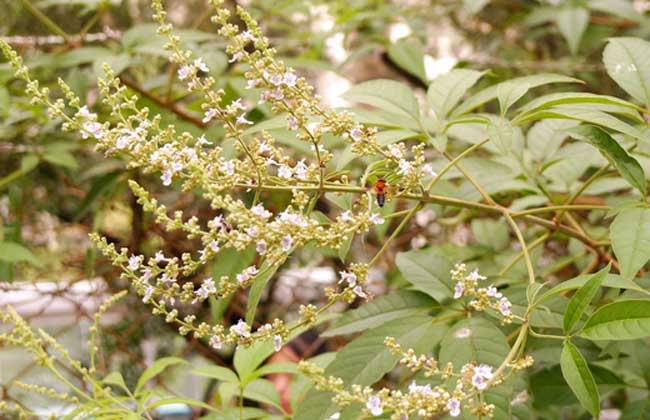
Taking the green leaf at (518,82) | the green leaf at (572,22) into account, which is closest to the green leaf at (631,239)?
the green leaf at (518,82)

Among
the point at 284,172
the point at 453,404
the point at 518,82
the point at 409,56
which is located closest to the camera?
the point at 453,404

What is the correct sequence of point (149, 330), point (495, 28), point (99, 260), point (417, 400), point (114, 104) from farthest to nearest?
point (495, 28)
point (149, 330)
point (99, 260)
point (114, 104)
point (417, 400)

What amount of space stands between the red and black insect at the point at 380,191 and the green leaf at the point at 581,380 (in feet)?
0.58

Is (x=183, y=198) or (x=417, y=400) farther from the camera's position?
(x=183, y=198)

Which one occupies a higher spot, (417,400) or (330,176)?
(330,176)

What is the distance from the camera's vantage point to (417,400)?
1.77 feet

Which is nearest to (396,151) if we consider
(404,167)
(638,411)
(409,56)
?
(404,167)

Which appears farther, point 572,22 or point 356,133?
point 572,22

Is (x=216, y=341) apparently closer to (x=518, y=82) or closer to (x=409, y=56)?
(x=518, y=82)

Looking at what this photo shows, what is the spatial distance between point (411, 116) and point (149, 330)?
2.83ft

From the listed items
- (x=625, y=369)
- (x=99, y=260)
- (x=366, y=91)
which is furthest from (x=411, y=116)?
(x=99, y=260)

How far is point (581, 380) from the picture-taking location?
59cm

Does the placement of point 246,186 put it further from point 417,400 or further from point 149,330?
point 149,330

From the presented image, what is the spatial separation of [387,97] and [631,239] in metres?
0.31
